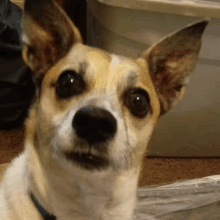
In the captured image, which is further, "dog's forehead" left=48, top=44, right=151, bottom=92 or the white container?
the white container

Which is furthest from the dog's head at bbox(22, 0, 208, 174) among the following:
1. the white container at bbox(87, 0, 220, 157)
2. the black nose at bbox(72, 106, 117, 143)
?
the white container at bbox(87, 0, 220, 157)

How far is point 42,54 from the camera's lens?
3.40 ft

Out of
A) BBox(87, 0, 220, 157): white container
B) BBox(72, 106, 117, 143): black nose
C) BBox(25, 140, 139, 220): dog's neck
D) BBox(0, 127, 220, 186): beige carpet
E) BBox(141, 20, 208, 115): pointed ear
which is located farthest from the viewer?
BBox(0, 127, 220, 186): beige carpet

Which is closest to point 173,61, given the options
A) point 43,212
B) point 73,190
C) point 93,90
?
point 93,90

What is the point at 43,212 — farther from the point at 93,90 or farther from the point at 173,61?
the point at 173,61

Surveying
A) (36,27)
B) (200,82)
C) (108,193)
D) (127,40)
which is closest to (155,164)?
(200,82)

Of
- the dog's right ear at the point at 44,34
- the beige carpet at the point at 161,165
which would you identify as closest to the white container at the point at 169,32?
the beige carpet at the point at 161,165

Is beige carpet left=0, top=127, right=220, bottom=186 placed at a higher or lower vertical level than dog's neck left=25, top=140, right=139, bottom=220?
lower

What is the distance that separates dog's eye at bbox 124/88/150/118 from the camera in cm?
97

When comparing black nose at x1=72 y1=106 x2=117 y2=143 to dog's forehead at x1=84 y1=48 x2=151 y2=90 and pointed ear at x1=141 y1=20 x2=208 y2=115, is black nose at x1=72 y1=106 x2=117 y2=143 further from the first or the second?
pointed ear at x1=141 y1=20 x2=208 y2=115

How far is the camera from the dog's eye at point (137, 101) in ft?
3.20

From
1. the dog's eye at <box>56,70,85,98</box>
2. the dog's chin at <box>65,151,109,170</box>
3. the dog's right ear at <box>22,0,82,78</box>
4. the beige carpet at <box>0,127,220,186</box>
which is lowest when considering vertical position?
the beige carpet at <box>0,127,220,186</box>

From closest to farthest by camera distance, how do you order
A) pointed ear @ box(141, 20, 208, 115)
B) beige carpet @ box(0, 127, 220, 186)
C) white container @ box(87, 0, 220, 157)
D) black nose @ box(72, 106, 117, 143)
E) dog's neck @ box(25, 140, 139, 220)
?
black nose @ box(72, 106, 117, 143), dog's neck @ box(25, 140, 139, 220), pointed ear @ box(141, 20, 208, 115), white container @ box(87, 0, 220, 157), beige carpet @ box(0, 127, 220, 186)

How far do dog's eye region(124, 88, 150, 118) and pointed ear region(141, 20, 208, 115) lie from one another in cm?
18
